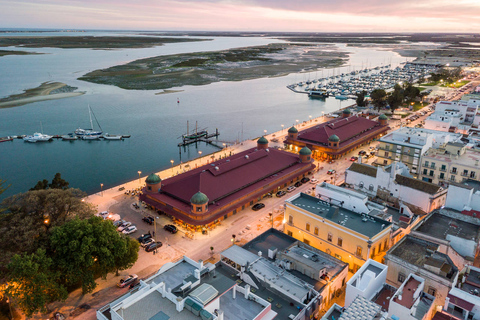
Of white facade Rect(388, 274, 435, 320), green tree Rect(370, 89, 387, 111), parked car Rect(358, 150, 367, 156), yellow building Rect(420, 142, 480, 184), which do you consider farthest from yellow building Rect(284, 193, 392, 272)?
green tree Rect(370, 89, 387, 111)

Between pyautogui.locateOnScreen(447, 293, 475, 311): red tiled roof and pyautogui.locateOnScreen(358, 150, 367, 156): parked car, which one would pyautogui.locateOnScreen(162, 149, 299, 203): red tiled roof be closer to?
pyautogui.locateOnScreen(358, 150, 367, 156): parked car

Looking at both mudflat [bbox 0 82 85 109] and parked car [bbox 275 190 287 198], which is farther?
mudflat [bbox 0 82 85 109]

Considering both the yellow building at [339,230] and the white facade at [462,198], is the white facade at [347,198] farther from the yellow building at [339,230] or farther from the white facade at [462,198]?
the white facade at [462,198]

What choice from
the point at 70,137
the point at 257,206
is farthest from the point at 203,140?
the point at 257,206

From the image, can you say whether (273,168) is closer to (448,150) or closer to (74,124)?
(448,150)

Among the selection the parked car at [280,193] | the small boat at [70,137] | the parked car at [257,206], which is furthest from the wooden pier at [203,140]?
the parked car at [257,206]

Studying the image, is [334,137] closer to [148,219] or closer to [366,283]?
[148,219]

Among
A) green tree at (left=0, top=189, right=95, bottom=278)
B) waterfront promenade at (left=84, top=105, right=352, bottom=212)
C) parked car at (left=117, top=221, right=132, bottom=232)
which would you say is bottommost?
waterfront promenade at (left=84, top=105, right=352, bottom=212)

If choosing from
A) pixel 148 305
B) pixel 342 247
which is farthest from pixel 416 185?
pixel 148 305
